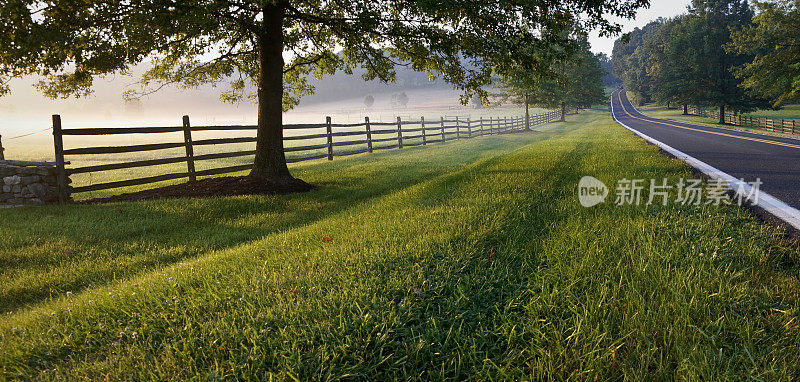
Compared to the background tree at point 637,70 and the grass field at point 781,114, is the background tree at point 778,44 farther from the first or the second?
the background tree at point 637,70

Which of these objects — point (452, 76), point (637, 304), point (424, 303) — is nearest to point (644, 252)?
point (637, 304)

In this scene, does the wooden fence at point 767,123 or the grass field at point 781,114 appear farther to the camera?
the grass field at point 781,114

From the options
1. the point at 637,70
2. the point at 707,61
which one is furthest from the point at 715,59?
the point at 637,70

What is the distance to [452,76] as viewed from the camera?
32.8ft

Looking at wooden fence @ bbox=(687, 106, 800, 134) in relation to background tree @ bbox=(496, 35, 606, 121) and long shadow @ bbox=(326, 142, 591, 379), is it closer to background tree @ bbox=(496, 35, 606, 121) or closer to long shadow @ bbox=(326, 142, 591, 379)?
background tree @ bbox=(496, 35, 606, 121)

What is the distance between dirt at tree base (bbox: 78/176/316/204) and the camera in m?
8.14

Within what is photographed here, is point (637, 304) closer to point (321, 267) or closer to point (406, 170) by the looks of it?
point (321, 267)

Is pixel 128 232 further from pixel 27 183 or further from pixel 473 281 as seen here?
pixel 473 281

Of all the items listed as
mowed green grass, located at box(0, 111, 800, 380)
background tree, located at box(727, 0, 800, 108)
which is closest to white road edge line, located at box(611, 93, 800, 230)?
mowed green grass, located at box(0, 111, 800, 380)

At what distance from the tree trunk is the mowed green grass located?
427 cm

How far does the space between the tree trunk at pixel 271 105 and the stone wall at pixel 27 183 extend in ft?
12.7

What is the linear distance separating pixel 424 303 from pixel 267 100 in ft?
25.4

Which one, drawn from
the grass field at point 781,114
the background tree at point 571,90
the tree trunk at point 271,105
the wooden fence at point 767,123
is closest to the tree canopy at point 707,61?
the wooden fence at point 767,123

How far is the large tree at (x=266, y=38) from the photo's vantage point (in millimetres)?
6613
